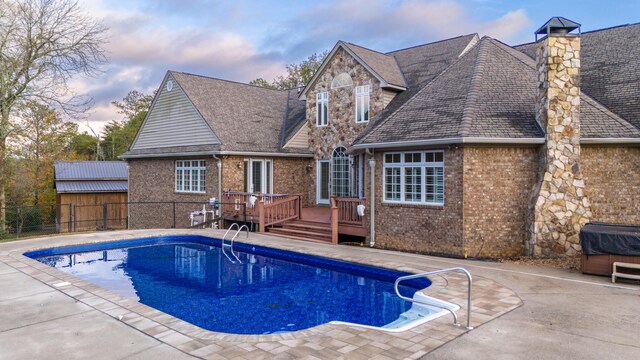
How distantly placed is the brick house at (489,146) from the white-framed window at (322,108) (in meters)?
0.71

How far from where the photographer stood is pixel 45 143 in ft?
82.9

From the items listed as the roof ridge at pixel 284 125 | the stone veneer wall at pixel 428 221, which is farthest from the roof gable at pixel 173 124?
the stone veneer wall at pixel 428 221

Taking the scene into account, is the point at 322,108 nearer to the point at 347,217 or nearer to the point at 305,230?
the point at 305,230

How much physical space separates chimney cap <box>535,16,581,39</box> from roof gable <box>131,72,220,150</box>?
12.1 metres

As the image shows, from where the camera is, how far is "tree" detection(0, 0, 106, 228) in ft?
62.2

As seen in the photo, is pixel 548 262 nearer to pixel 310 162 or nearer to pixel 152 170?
pixel 310 162

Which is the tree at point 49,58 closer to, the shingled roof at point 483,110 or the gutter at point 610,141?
the shingled roof at point 483,110

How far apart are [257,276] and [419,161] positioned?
5.25 meters

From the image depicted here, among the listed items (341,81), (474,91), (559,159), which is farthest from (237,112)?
(559,159)

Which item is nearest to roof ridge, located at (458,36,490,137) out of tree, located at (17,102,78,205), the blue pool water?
the blue pool water

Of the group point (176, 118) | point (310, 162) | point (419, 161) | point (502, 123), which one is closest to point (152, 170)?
point (176, 118)

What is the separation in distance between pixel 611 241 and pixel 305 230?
8.91 meters

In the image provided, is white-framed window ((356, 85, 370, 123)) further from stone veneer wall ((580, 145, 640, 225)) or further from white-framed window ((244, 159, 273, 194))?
stone veneer wall ((580, 145, 640, 225))

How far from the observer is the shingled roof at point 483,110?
34.8 ft
